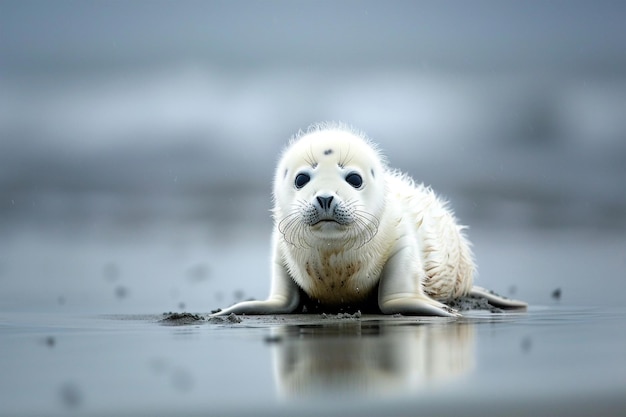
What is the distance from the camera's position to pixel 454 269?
10.1 metres

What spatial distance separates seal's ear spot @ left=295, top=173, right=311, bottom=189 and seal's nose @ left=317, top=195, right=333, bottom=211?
563 millimetres

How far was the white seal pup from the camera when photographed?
817 centimetres

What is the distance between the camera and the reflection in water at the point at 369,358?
4.07 metres

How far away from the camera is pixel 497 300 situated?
1017cm

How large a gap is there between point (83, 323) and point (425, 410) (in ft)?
16.2

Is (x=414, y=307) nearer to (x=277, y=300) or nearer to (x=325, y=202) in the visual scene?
(x=325, y=202)

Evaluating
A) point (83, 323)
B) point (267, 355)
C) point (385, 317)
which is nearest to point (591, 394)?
point (267, 355)

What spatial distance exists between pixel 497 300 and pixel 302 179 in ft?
9.71

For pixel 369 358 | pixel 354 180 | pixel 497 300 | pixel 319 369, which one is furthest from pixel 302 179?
pixel 319 369

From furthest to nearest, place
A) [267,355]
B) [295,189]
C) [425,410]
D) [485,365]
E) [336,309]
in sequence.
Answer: [336,309], [295,189], [267,355], [485,365], [425,410]

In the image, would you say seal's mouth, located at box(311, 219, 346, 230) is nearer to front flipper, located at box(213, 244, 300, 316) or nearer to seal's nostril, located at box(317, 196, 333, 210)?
seal's nostril, located at box(317, 196, 333, 210)

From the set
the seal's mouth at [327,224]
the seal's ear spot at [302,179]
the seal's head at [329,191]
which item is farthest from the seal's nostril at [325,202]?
the seal's ear spot at [302,179]

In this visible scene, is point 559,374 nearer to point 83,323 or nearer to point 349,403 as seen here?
point 349,403

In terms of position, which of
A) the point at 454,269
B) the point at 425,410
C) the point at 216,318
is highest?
the point at 454,269
